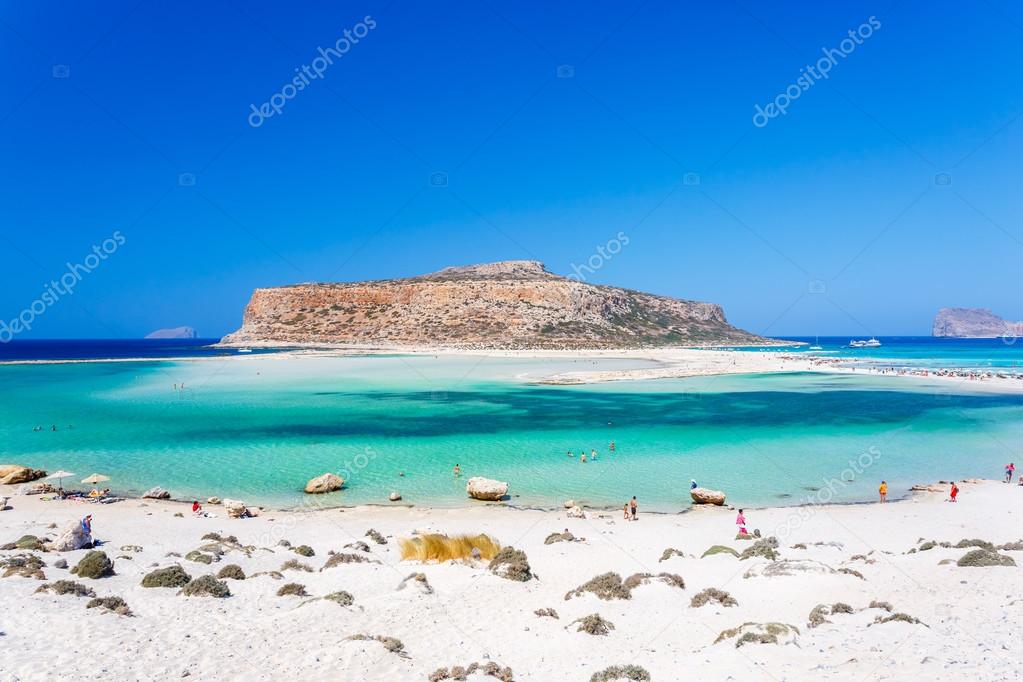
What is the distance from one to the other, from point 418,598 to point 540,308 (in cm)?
10309

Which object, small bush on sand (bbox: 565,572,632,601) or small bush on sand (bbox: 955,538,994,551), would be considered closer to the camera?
small bush on sand (bbox: 565,572,632,601)

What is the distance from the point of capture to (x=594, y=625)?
33.3 feet

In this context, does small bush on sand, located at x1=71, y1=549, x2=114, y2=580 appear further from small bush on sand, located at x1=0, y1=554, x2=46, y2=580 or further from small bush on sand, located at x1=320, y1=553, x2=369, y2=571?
small bush on sand, located at x1=320, y1=553, x2=369, y2=571

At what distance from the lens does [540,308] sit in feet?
373

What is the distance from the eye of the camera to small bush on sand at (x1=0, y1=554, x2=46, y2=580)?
432 inches

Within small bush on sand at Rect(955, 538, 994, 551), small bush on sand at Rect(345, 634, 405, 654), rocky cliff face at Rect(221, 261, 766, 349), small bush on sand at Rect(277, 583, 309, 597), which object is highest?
rocky cliff face at Rect(221, 261, 766, 349)

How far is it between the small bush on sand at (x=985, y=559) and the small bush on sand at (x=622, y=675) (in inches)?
327

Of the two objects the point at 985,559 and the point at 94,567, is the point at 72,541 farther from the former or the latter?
the point at 985,559

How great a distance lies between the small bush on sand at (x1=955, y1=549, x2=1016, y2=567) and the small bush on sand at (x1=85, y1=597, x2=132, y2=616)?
15.2 metres

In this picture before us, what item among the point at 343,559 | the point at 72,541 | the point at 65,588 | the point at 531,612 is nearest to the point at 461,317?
the point at 72,541

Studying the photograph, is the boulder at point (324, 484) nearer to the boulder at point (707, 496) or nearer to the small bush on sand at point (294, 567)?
the small bush on sand at point (294, 567)

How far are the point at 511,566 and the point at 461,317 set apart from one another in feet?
322

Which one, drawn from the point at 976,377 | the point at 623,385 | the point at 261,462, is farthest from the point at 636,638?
the point at 976,377

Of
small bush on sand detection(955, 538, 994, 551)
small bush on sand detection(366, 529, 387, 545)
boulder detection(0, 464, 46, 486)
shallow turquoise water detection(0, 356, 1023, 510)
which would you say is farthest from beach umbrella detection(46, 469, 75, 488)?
small bush on sand detection(955, 538, 994, 551)
